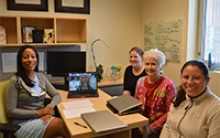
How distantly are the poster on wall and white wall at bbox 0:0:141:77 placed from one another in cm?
32

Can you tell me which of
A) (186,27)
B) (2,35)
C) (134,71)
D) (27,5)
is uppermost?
(27,5)

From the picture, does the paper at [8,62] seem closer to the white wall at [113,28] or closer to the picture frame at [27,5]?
the picture frame at [27,5]

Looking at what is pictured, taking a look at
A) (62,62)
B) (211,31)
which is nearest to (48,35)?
(62,62)

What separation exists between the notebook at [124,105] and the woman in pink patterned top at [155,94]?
21 cm

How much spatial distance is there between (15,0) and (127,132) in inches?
89.4

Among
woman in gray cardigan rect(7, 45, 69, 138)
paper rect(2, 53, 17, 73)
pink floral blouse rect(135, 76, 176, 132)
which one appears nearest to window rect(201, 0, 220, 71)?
pink floral blouse rect(135, 76, 176, 132)

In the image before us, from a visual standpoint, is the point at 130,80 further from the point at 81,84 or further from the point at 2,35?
the point at 2,35

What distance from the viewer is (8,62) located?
2.90 metres

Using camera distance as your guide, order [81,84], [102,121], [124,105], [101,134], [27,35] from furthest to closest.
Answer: [27,35]
[81,84]
[124,105]
[102,121]
[101,134]

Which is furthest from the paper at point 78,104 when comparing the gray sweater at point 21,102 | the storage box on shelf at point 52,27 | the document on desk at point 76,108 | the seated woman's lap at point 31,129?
the storage box on shelf at point 52,27

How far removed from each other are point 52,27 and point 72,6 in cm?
43

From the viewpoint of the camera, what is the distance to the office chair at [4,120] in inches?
63.7

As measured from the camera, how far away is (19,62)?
202 centimetres

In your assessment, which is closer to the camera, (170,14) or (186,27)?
(186,27)
